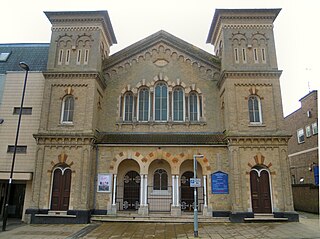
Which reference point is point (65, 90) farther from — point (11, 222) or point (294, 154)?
point (294, 154)

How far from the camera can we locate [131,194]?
20016 mm

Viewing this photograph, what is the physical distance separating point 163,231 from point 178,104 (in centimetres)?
993

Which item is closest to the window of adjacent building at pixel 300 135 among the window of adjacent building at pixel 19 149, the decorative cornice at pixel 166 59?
the decorative cornice at pixel 166 59

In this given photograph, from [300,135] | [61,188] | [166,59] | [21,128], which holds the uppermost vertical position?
[166,59]

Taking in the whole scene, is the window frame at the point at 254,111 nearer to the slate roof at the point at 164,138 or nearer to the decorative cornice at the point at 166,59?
the slate roof at the point at 164,138

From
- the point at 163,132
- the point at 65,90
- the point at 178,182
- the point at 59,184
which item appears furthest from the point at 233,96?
the point at 59,184

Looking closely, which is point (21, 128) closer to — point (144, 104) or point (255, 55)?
point (144, 104)

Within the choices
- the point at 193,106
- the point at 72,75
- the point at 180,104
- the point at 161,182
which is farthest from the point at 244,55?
the point at 72,75

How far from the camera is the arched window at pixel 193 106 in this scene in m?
21.1

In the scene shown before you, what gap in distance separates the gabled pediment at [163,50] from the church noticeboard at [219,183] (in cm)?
849

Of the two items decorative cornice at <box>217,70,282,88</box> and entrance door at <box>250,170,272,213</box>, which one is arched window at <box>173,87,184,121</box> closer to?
decorative cornice at <box>217,70,282,88</box>

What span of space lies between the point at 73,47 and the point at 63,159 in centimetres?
848

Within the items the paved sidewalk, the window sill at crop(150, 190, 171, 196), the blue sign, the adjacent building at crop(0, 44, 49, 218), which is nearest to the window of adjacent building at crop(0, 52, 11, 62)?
the adjacent building at crop(0, 44, 49, 218)

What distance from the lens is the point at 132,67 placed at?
2211 cm
